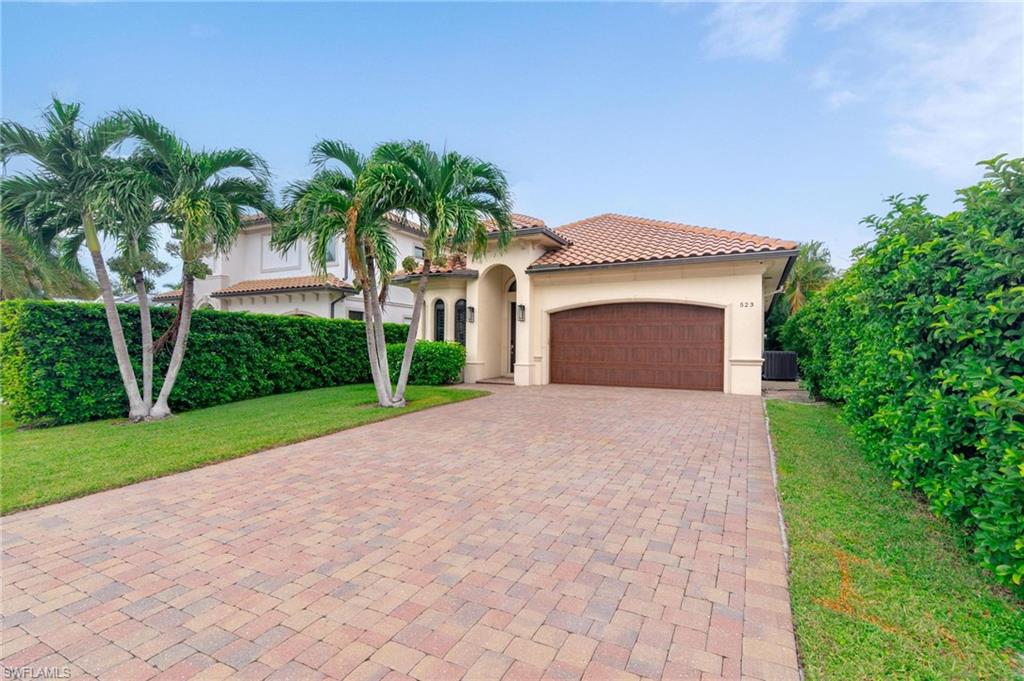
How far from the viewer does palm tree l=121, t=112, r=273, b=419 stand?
27.0 ft

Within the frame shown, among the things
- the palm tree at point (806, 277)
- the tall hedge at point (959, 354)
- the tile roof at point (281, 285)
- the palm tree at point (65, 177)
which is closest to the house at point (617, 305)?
the tile roof at point (281, 285)

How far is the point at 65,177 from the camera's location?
8.04 metres

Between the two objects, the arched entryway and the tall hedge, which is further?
the arched entryway

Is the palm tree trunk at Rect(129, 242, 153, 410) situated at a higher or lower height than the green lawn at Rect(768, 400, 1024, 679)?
higher

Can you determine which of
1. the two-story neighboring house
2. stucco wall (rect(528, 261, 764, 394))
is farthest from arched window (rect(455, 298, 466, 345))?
the two-story neighboring house

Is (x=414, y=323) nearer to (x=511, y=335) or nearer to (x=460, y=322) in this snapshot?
(x=460, y=322)

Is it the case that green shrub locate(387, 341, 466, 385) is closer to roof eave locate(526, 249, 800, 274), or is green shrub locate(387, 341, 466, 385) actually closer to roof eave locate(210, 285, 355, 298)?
roof eave locate(526, 249, 800, 274)

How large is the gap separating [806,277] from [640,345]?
745 inches

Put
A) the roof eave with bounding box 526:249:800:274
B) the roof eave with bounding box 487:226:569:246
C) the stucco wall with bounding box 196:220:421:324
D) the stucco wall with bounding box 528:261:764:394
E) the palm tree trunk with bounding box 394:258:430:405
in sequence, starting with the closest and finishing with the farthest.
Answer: the palm tree trunk with bounding box 394:258:430:405 → the roof eave with bounding box 526:249:800:274 → the stucco wall with bounding box 528:261:764:394 → the roof eave with bounding box 487:226:569:246 → the stucco wall with bounding box 196:220:421:324

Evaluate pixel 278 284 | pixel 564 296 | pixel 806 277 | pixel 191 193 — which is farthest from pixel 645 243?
pixel 806 277

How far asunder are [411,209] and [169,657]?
8.71 metres

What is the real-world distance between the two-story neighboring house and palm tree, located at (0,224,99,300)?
467 cm

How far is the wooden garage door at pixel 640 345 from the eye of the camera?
43.1 feet

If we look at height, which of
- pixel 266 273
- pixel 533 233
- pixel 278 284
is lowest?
pixel 278 284
